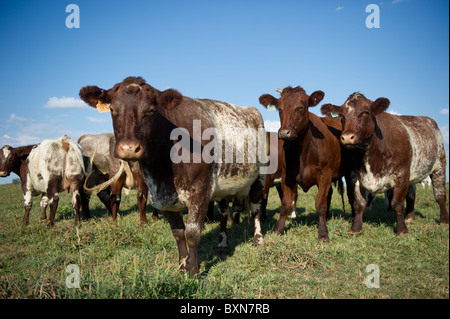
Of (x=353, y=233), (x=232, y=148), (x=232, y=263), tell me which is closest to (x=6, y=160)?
(x=232, y=148)

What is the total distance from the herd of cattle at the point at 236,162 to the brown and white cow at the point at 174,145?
0.6 inches

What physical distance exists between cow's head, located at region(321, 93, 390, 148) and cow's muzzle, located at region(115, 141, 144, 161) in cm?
404

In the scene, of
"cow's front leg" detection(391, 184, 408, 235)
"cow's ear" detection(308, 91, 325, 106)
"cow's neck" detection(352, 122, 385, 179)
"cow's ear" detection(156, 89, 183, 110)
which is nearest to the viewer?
"cow's ear" detection(156, 89, 183, 110)

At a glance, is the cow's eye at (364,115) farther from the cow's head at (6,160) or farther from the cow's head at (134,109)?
the cow's head at (6,160)

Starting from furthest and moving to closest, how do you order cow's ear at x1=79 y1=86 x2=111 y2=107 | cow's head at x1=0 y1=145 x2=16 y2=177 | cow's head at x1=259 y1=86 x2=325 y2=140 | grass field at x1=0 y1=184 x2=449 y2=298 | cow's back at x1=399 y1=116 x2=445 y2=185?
1. cow's head at x1=0 y1=145 x2=16 y2=177
2. cow's back at x1=399 y1=116 x2=445 y2=185
3. cow's head at x1=259 y1=86 x2=325 y2=140
4. cow's ear at x1=79 y1=86 x2=111 y2=107
5. grass field at x1=0 y1=184 x2=449 y2=298

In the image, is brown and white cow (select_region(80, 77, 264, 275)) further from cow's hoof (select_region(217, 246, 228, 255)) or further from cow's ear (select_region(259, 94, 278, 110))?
cow's ear (select_region(259, 94, 278, 110))

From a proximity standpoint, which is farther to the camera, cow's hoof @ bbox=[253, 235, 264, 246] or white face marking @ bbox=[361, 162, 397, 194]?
white face marking @ bbox=[361, 162, 397, 194]

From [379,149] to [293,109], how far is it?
1.95 metres

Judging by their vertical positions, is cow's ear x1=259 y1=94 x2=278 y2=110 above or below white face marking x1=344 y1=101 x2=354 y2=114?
above

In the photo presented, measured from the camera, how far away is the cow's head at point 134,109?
371 cm

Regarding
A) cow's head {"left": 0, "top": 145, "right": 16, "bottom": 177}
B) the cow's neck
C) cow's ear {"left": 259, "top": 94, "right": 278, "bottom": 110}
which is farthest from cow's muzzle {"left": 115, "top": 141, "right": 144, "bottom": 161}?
cow's head {"left": 0, "top": 145, "right": 16, "bottom": 177}

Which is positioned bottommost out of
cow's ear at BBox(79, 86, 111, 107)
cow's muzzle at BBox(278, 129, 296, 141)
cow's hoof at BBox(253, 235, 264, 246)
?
cow's hoof at BBox(253, 235, 264, 246)

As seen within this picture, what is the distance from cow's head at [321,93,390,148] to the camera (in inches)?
238

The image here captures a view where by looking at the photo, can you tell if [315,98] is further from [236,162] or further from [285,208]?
[236,162]
